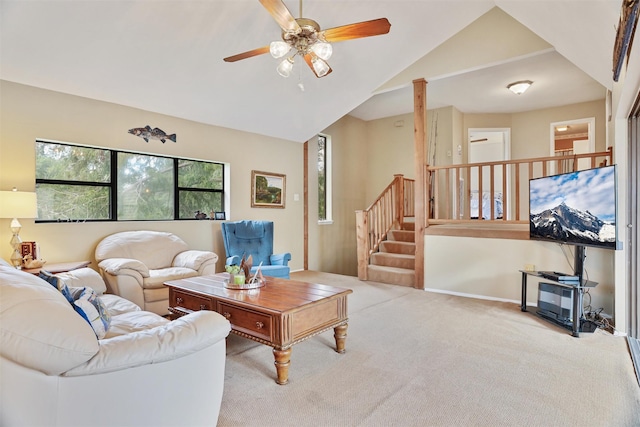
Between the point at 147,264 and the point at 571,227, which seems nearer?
the point at 571,227

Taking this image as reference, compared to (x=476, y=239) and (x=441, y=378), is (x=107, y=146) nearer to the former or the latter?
(x=441, y=378)

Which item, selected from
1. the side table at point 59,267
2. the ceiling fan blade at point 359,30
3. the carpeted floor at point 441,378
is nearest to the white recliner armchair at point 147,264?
the side table at point 59,267

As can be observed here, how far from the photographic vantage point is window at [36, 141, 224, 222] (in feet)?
12.1

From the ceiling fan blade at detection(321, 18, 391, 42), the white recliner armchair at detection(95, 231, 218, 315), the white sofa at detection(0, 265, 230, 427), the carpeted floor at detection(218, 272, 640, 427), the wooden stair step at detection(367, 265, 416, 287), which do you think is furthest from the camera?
the wooden stair step at detection(367, 265, 416, 287)

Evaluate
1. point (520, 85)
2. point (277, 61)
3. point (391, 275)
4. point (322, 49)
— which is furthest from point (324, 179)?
point (322, 49)

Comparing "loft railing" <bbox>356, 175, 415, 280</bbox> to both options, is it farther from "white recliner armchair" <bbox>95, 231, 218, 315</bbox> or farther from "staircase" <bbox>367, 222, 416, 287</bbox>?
"white recliner armchair" <bbox>95, 231, 218, 315</bbox>

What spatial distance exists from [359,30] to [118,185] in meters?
3.31

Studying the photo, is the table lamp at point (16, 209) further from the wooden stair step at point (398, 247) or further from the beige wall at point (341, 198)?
the wooden stair step at point (398, 247)

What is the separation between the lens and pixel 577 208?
3182 millimetres

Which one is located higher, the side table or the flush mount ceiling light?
the flush mount ceiling light

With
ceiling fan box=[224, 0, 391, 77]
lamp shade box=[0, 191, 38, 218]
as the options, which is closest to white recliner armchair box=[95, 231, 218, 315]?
lamp shade box=[0, 191, 38, 218]

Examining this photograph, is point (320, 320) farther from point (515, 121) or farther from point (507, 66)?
point (515, 121)

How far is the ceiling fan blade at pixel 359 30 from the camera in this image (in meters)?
2.56

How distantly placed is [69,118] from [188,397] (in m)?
3.55
